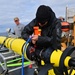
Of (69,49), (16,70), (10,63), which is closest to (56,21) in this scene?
(69,49)

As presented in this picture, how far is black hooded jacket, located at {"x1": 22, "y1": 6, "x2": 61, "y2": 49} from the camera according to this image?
3.28 metres

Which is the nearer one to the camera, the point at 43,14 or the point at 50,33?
the point at 43,14

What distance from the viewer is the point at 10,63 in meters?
8.30

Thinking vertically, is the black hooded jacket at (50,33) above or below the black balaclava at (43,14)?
below

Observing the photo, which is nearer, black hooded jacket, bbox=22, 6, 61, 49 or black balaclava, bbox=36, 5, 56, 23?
black hooded jacket, bbox=22, 6, 61, 49

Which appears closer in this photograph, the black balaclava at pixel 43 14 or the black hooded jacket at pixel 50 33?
the black hooded jacket at pixel 50 33

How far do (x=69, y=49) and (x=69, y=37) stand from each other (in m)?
7.53

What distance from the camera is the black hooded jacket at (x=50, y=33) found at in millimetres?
3283

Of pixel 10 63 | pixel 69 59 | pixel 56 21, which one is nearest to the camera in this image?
pixel 69 59

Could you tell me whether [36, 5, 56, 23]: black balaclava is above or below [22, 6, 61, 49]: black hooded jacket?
above

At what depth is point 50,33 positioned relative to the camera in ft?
12.6

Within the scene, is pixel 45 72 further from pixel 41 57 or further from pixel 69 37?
pixel 69 37

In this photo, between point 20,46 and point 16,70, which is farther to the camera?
point 16,70

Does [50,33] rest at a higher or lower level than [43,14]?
lower
